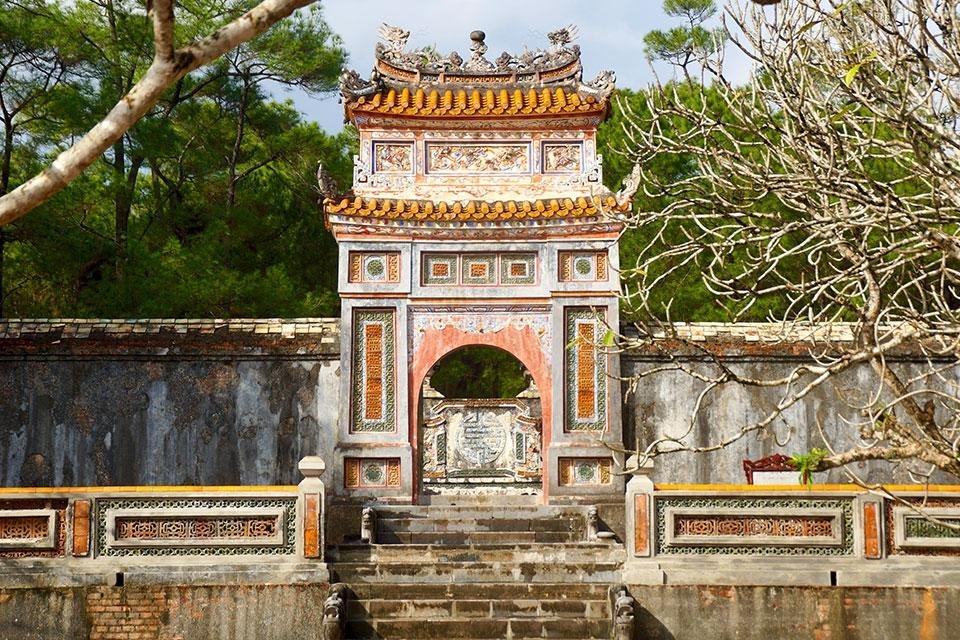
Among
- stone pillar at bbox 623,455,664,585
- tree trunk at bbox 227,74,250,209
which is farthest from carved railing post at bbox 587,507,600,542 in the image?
tree trunk at bbox 227,74,250,209

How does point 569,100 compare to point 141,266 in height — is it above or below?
above

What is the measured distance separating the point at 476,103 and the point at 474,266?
2051mm

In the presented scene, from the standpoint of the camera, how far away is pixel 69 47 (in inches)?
781

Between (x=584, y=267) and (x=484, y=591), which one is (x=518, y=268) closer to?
(x=584, y=267)

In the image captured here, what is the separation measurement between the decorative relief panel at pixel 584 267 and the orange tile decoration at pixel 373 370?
2263 mm

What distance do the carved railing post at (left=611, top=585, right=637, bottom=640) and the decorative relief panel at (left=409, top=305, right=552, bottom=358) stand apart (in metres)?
4.21

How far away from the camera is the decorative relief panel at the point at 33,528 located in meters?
12.0

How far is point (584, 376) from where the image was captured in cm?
A: 1514

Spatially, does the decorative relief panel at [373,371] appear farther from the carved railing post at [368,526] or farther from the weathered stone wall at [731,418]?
the weathered stone wall at [731,418]

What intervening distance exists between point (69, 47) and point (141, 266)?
12.1ft

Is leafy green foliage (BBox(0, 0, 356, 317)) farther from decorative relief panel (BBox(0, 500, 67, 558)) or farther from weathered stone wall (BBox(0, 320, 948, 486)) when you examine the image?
decorative relief panel (BBox(0, 500, 67, 558))

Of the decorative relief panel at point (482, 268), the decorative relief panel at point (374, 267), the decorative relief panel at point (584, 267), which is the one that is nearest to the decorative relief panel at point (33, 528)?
the decorative relief panel at point (374, 267)

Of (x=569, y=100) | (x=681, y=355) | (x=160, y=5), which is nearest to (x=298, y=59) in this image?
(x=569, y=100)

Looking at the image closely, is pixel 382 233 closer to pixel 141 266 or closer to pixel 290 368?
pixel 290 368
